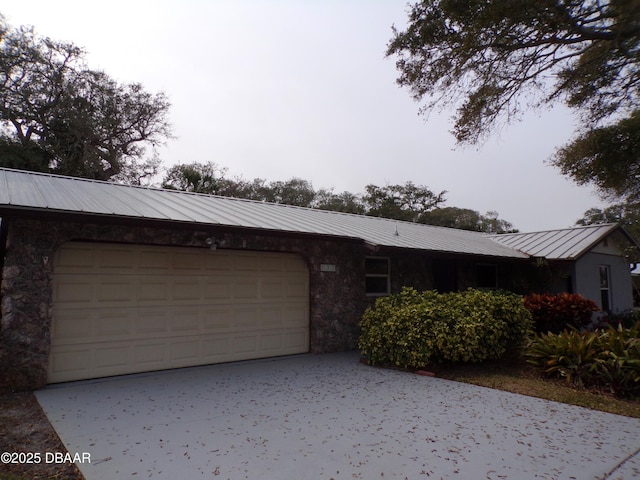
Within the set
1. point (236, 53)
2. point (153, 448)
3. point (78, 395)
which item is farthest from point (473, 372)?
point (236, 53)

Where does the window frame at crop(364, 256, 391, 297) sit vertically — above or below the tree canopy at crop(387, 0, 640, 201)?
below

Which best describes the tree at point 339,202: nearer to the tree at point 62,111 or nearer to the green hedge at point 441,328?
the tree at point 62,111

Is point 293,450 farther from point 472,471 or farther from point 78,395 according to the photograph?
point 78,395

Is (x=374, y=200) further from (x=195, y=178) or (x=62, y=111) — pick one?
(x=62, y=111)

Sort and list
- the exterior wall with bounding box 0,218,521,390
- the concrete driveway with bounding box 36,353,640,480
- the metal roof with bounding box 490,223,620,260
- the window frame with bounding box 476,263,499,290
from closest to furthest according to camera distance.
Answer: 1. the concrete driveway with bounding box 36,353,640,480
2. the exterior wall with bounding box 0,218,521,390
3. the metal roof with bounding box 490,223,620,260
4. the window frame with bounding box 476,263,499,290

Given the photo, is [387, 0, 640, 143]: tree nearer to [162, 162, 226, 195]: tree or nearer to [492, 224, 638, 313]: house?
[492, 224, 638, 313]: house

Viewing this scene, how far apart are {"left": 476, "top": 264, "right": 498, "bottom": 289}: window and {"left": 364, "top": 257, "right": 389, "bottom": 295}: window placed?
4305 millimetres

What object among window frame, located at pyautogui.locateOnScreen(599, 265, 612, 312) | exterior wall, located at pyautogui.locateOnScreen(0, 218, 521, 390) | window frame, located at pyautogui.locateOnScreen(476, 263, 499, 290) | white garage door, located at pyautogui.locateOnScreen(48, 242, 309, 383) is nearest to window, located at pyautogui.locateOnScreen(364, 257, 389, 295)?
exterior wall, located at pyautogui.locateOnScreen(0, 218, 521, 390)

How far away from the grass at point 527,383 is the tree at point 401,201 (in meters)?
26.2

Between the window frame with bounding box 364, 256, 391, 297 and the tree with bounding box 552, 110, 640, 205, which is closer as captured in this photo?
the tree with bounding box 552, 110, 640, 205

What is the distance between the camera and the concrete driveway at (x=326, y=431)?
12.6 ft

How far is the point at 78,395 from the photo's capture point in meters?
6.04

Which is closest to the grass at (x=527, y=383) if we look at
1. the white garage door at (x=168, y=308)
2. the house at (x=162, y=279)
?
the house at (x=162, y=279)

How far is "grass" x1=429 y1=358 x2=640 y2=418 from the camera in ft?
19.9
